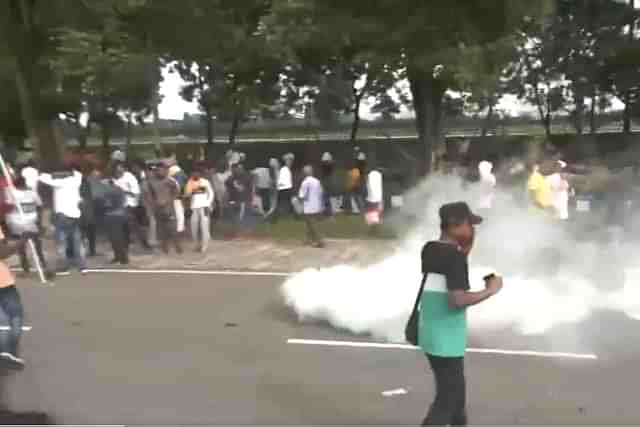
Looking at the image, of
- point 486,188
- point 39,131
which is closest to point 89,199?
point 486,188

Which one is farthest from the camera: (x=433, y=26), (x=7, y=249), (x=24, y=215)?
(x=433, y=26)

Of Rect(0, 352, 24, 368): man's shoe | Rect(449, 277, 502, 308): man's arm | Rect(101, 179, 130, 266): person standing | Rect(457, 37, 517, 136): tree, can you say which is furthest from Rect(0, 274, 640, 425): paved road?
Rect(457, 37, 517, 136): tree

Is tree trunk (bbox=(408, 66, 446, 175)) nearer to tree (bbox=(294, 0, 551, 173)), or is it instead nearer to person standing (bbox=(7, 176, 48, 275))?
tree (bbox=(294, 0, 551, 173))

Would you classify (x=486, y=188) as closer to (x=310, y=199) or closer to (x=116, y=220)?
(x=310, y=199)

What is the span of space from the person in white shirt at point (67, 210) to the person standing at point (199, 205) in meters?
2.38

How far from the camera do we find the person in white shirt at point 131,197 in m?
15.1

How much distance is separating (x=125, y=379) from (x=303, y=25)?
1157cm

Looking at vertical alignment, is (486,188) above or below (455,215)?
below

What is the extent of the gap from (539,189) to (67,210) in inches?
259

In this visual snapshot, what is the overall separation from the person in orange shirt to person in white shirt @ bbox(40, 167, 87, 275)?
5.55 metres

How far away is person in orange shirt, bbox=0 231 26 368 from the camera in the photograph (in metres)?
7.20

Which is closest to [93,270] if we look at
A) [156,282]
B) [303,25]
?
[156,282]

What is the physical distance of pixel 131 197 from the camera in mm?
15250

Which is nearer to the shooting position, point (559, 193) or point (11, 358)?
point (11, 358)
